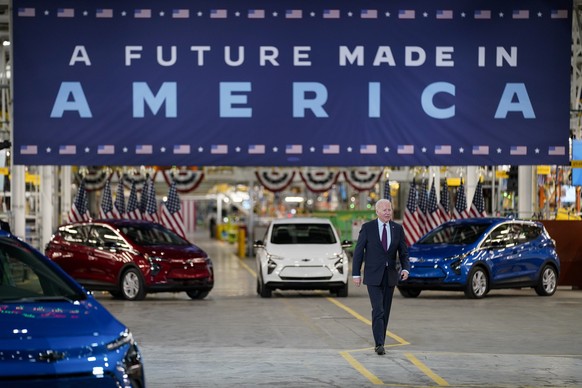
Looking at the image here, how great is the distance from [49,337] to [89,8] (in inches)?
688

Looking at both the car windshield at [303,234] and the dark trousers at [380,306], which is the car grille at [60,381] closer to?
the dark trousers at [380,306]

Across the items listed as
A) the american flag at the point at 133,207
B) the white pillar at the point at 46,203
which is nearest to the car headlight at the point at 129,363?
the american flag at the point at 133,207

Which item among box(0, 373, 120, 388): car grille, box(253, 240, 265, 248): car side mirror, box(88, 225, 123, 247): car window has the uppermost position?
box(0, 373, 120, 388): car grille

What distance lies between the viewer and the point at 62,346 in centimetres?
759

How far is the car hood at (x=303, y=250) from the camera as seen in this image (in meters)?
25.3

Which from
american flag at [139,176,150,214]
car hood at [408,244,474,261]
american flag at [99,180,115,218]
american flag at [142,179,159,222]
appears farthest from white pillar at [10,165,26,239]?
car hood at [408,244,474,261]

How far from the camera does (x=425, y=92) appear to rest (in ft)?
81.2

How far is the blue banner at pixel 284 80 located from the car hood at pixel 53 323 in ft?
Answer: 53.3

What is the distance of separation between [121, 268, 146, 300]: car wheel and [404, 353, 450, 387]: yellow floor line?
1077 centimetres

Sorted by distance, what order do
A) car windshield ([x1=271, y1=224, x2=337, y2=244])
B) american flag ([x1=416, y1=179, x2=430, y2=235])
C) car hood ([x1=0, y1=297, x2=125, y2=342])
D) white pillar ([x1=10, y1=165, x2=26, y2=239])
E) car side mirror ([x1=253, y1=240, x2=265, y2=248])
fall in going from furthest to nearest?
american flag ([x1=416, y1=179, x2=430, y2=235]) < white pillar ([x1=10, y1=165, x2=26, y2=239]) < car windshield ([x1=271, y1=224, x2=337, y2=244]) < car side mirror ([x1=253, y1=240, x2=265, y2=248]) < car hood ([x1=0, y1=297, x2=125, y2=342])

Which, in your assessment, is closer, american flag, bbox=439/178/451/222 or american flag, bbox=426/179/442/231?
american flag, bbox=426/179/442/231

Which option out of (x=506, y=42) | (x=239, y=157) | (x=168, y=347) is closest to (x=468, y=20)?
(x=506, y=42)

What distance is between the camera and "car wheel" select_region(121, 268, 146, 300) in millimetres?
24797

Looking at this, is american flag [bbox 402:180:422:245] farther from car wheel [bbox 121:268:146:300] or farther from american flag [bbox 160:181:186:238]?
car wheel [bbox 121:268:146:300]
